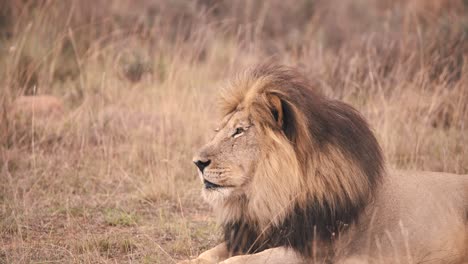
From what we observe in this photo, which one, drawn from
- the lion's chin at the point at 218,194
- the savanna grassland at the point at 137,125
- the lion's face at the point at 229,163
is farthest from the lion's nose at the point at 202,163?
the savanna grassland at the point at 137,125

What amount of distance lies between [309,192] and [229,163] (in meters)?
0.49

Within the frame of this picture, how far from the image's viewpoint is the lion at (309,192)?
3492mm

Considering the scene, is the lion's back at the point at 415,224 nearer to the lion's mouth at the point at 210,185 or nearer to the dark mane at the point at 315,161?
the dark mane at the point at 315,161

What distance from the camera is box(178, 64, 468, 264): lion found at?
3.49 meters

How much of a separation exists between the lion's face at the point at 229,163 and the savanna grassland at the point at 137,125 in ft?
1.97

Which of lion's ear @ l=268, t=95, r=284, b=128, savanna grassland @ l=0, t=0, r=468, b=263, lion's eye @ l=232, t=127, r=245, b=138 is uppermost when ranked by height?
lion's ear @ l=268, t=95, r=284, b=128

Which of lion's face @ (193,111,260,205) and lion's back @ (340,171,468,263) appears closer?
lion's back @ (340,171,468,263)

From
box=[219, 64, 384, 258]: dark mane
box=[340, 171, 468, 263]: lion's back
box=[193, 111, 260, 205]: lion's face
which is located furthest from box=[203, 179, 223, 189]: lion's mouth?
box=[340, 171, 468, 263]: lion's back

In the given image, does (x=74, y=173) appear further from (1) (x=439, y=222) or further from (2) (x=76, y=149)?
(1) (x=439, y=222)

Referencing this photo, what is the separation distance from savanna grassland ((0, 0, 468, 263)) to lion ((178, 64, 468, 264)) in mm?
662

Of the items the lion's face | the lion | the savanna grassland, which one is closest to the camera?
the lion

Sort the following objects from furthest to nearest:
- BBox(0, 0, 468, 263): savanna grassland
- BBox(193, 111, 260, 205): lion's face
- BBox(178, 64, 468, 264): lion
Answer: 1. BBox(0, 0, 468, 263): savanna grassland
2. BBox(193, 111, 260, 205): lion's face
3. BBox(178, 64, 468, 264): lion

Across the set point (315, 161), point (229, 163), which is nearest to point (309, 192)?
point (315, 161)

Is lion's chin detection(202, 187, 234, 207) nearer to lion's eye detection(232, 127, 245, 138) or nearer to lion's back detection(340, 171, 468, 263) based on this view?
lion's eye detection(232, 127, 245, 138)
